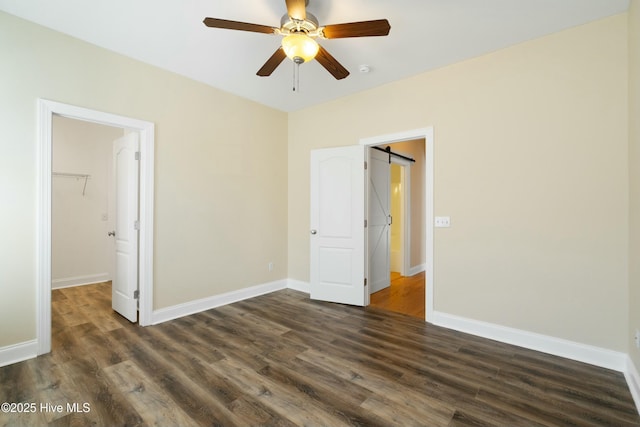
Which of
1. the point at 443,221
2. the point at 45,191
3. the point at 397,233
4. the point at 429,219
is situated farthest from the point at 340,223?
the point at 45,191

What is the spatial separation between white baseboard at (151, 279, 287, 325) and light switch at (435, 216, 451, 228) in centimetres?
258

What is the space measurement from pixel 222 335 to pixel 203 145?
88.0 inches

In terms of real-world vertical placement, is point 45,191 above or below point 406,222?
above

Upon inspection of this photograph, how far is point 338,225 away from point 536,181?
87.3 inches

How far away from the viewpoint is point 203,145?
3619 mm

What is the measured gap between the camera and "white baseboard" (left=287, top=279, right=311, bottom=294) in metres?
4.43

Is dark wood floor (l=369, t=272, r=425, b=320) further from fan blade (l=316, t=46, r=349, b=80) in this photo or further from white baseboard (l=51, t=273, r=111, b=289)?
white baseboard (l=51, t=273, r=111, b=289)

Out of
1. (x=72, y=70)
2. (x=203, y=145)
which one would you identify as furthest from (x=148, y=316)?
(x=72, y=70)

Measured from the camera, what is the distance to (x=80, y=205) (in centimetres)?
491

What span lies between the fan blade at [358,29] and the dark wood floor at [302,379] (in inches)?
96.0

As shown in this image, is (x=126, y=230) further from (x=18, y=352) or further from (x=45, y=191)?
(x=18, y=352)

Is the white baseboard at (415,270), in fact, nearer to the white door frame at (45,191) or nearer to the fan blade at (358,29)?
the fan blade at (358,29)

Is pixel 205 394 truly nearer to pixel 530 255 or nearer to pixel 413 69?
pixel 530 255

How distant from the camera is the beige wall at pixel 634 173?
196 cm
